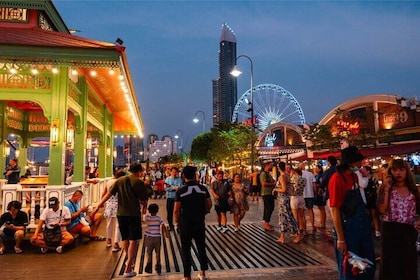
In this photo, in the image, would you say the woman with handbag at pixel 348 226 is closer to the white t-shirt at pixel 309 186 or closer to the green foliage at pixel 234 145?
the white t-shirt at pixel 309 186

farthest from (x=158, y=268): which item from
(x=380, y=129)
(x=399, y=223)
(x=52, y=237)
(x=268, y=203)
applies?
(x=380, y=129)

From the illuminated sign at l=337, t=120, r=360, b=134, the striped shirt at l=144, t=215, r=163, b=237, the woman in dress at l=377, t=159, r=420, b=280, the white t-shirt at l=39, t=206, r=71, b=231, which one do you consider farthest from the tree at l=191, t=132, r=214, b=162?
the woman in dress at l=377, t=159, r=420, b=280

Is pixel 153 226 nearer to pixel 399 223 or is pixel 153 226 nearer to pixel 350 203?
pixel 350 203

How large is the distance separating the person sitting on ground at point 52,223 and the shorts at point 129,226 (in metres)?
2.04

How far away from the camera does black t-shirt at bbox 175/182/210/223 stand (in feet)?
15.8

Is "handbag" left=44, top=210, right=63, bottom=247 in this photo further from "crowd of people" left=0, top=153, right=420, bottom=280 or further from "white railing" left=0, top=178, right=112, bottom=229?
"white railing" left=0, top=178, right=112, bottom=229

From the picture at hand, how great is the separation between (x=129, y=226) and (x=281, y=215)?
3.70 m

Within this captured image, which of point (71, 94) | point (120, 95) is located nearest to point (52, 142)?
point (71, 94)

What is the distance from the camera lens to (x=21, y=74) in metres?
8.19

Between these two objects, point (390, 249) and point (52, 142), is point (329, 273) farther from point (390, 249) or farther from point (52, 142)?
point (52, 142)

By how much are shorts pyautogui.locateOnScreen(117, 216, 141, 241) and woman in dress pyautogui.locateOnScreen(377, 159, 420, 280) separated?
3.54m

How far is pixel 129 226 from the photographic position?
17.8 feet

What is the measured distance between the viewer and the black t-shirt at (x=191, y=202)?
4816mm

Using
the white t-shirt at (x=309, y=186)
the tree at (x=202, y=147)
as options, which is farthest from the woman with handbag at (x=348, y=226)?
the tree at (x=202, y=147)
